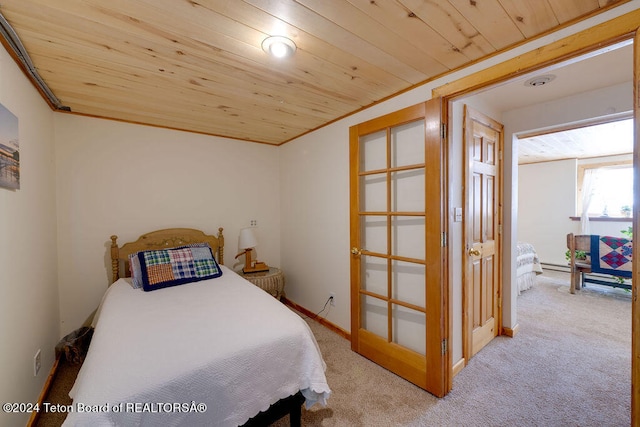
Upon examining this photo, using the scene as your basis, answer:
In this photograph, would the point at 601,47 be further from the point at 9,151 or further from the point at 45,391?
the point at 45,391

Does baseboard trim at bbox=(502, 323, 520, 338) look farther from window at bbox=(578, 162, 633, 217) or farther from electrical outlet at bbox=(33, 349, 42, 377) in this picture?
window at bbox=(578, 162, 633, 217)

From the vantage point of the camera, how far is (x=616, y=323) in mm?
2900

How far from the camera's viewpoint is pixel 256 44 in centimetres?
142

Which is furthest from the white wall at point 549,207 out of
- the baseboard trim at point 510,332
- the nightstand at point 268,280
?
the nightstand at point 268,280

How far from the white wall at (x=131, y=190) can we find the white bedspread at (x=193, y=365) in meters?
1.08

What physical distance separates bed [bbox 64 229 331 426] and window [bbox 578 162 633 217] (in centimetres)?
666

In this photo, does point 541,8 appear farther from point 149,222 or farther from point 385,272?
point 149,222

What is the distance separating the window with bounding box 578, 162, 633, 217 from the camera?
489 cm

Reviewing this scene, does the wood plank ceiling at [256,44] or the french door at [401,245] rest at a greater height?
the wood plank ceiling at [256,44]

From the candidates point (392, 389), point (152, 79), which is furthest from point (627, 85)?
point (152, 79)

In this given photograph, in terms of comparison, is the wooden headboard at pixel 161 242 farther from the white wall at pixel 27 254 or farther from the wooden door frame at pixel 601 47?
→ the wooden door frame at pixel 601 47

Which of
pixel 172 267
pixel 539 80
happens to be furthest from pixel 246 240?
pixel 539 80

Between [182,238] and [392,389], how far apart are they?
8.51 feet

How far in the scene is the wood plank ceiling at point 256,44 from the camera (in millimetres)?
1164
